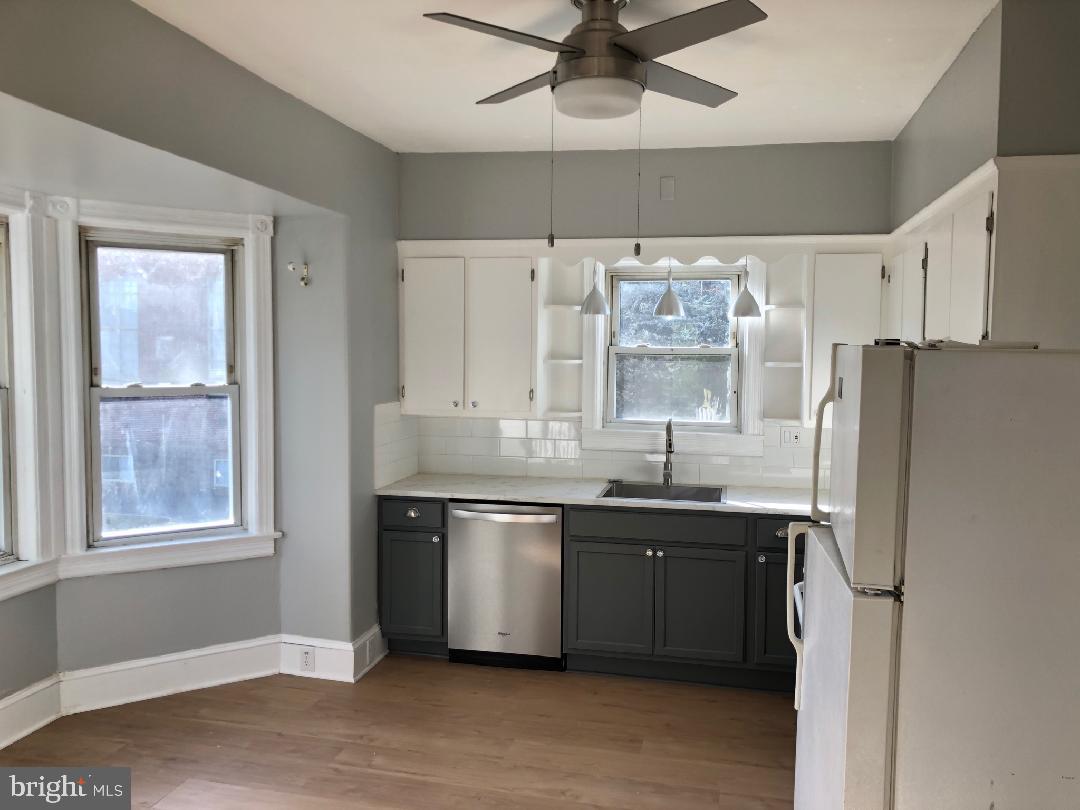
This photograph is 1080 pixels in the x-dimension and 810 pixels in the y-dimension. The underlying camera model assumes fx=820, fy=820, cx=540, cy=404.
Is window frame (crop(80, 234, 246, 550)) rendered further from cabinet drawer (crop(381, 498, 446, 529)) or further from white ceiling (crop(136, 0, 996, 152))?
white ceiling (crop(136, 0, 996, 152))

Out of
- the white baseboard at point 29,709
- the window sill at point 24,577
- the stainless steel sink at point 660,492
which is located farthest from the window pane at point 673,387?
the white baseboard at point 29,709

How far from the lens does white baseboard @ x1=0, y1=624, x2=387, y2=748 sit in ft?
11.2

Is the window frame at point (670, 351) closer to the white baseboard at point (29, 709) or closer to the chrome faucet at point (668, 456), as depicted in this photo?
the chrome faucet at point (668, 456)

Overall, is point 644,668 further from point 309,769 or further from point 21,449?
point 21,449

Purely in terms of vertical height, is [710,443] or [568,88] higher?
[568,88]

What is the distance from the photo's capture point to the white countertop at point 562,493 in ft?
12.8

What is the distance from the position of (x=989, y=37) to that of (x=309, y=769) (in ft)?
11.3

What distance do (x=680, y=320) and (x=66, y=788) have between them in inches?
138

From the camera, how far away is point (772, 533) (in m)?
3.85

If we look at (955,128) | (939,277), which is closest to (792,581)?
(939,277)

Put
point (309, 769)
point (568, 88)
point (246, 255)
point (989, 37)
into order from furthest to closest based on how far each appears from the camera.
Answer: point (246, 255), point (309, 769), point (989, 37), point (568, 88)

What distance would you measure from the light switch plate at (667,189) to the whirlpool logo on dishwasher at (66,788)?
351 centimetres

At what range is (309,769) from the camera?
10.5 feet

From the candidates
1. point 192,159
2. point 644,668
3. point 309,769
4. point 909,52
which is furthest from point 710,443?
point 192,159
